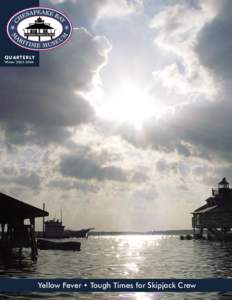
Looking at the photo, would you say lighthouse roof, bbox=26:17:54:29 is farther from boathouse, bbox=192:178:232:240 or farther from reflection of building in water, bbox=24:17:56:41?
boathouse, bbox=192:178:232:240

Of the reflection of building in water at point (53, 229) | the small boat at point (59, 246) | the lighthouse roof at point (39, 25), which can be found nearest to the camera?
the lighthouse roof at point (39, 25)

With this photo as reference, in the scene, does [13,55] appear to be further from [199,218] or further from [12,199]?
[199,218]

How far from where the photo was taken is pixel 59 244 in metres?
59.8

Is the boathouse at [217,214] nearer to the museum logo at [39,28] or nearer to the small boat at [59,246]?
the small boat at [59,246]

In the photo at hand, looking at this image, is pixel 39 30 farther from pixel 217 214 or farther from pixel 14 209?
pixel 217 214

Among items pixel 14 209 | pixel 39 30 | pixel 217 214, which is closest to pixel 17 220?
pixel 14 209

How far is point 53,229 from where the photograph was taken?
136 m

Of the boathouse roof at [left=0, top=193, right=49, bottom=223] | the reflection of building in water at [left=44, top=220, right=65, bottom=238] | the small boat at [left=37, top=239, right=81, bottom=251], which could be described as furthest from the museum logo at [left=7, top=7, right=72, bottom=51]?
the reflection of building in water at [left=44, top=220, right=65, bottom=238]

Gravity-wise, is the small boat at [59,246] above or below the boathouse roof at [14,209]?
below

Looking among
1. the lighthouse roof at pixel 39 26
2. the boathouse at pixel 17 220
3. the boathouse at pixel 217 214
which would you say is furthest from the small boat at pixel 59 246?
the lighthouse roof at pixel 39 26

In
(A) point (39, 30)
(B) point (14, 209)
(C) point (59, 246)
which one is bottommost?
(C) point (59, 246)

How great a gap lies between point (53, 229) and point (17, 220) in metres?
103

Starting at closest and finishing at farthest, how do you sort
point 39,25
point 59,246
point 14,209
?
point 39,25 < point 14,209 < point 59,246

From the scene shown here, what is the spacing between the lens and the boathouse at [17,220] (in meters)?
31.7
